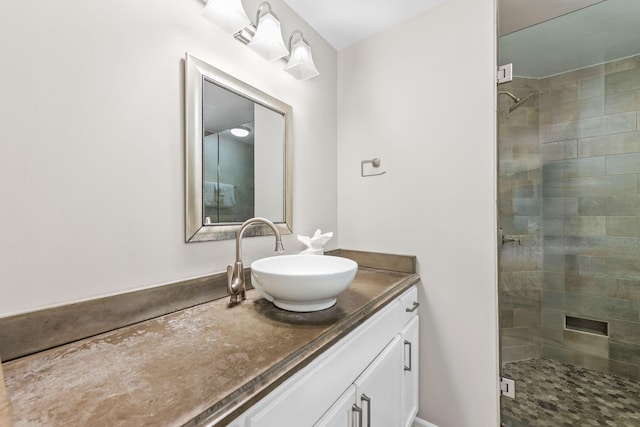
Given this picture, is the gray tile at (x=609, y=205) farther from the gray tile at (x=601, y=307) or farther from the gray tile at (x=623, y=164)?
the gray tile at (x=601, y=307)

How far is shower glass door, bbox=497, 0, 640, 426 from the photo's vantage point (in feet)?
5.19

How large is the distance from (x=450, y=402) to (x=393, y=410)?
0.46 metres

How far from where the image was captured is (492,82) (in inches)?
48.1

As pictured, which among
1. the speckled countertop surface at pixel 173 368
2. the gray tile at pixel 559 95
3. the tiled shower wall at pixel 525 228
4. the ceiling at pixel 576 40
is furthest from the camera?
the gray tile at pixel 559 95

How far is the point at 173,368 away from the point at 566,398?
83.8 inches

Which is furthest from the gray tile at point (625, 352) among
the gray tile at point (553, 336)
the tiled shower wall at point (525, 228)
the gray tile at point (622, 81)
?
the gray tile at point (622, 81)

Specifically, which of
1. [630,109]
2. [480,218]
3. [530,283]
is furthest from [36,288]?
[630,109]

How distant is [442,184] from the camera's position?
1.36 m

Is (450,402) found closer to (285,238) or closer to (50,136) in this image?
(285,238)

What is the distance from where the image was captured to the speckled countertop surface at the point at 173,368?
1.37ft

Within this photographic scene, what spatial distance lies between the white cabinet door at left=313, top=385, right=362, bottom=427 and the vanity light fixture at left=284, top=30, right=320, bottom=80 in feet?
4.62

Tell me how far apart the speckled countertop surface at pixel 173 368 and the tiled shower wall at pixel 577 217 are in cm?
160

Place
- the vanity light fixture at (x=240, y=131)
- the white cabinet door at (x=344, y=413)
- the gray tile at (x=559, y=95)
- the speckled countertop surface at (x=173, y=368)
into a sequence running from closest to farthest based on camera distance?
the speckled countertop surface at (x=173, y=368) < the white cabinet door at (x=344, y=413) < the vanity light fixture at (x=240, y=131) < the gray tile at (x=559, y=95)

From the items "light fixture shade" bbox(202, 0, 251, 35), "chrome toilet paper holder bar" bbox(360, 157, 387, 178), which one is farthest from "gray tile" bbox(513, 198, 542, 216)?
"light fixture shade" bbox(202, 0, 251, 35)
